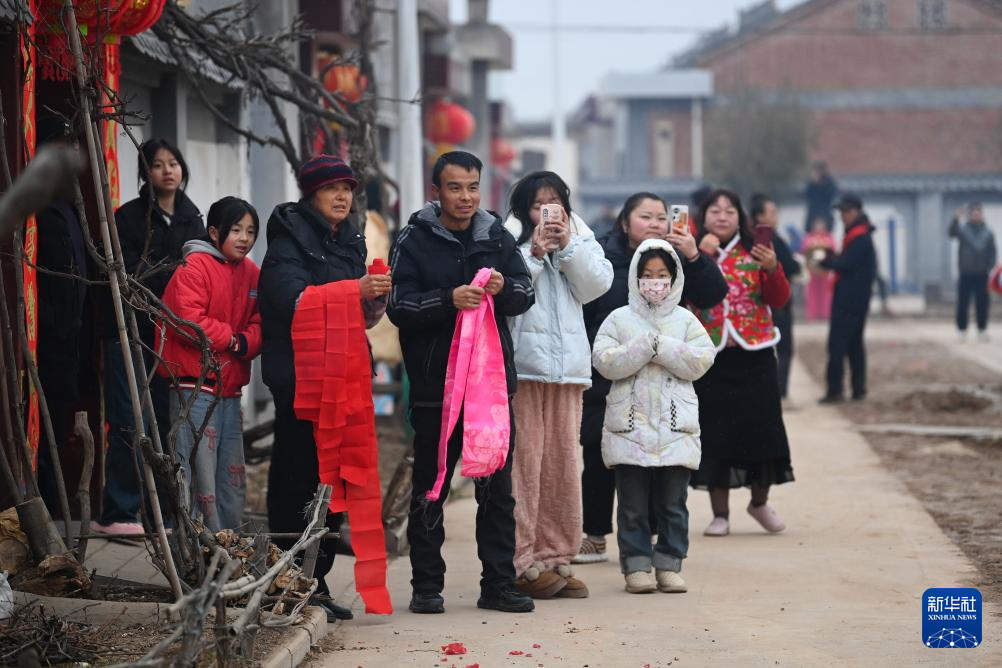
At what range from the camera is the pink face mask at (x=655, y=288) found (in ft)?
23.8

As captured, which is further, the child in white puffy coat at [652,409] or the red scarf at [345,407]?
the child in white puffy coat at [652,409]

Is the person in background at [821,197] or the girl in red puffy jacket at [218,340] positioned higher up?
the person in background at [821,197]

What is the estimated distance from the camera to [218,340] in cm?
686

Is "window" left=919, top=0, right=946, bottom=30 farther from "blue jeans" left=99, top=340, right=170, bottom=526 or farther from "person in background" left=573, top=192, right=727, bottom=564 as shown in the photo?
"blue jeans" left=99, top=340, right=170, bottom=526

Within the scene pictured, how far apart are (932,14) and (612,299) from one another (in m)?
54.4

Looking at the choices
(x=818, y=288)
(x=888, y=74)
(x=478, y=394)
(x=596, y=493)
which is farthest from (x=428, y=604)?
(x=888, y=74)

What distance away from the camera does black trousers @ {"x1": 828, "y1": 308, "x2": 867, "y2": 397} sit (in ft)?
51.3

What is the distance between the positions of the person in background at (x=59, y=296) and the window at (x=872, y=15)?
54685 mm

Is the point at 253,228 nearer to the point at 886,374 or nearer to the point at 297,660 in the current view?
the point at 297,660

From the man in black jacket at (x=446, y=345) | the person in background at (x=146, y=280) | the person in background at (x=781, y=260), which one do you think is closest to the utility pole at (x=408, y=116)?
the person in background at (x=781, y=260)

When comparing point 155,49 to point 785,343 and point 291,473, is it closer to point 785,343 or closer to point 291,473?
point 291,473

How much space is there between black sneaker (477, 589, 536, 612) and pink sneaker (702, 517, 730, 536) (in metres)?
2.22

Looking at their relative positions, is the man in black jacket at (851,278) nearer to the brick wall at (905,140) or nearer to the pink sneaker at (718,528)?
the pink sneaker at (718,528)

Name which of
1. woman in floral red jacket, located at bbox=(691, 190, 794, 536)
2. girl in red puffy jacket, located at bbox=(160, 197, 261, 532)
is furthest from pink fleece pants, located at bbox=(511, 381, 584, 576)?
woman in floral red jacket, located at bbox=(691, 190, 794, 536)
